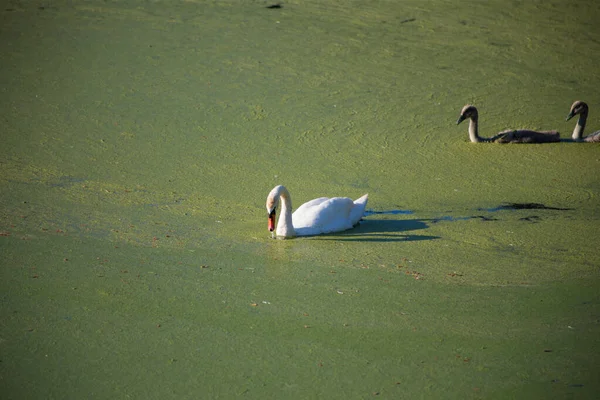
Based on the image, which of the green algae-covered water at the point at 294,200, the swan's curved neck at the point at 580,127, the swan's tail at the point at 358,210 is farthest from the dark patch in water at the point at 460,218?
the swan's curved neck at the point at 580,127

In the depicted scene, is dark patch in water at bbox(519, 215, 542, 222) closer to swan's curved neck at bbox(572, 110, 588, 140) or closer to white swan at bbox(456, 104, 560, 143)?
white swan at bbox(456, 104, 560, 143)

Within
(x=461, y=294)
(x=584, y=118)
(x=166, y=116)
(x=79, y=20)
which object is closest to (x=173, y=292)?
(x=461, y=294)

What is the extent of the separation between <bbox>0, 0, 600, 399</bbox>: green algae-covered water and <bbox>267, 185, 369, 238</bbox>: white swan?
7 centimetres

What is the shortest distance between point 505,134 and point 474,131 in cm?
24

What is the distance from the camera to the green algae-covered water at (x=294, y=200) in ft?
9.97

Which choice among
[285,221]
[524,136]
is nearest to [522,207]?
[524,136]

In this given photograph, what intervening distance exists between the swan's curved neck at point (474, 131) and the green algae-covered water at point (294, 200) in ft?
0.28

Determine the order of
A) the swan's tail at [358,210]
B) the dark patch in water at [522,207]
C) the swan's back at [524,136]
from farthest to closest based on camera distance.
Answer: the swan's back at [524,136], the dark patch in water at [522,207], the swan's tail at [358,210]

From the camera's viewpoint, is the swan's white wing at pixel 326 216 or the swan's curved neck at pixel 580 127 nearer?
the swan's white wing at pixel 326 216

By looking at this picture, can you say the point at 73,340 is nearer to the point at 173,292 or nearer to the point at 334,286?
the point at 173,292

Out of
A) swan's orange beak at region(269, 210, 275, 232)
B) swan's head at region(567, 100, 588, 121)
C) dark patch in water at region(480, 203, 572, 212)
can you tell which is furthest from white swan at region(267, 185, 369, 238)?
swan's head at region(567, 100, 588, 121)

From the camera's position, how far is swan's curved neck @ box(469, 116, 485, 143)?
5.94 metres

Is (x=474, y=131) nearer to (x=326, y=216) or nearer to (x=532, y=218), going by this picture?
(x=532, y=218)

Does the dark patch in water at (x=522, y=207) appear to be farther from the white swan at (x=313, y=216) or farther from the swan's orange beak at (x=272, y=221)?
the swan's orange beak at (x=272, y=221)
